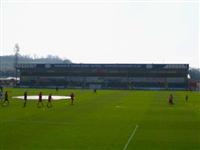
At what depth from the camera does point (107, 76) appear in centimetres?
17712

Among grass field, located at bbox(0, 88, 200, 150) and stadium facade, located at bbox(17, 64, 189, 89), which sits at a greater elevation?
stadium facade, located at bbox(17, 64, 189, 89)

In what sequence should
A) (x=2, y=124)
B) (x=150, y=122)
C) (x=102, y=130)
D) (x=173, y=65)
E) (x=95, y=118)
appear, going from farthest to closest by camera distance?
(x=173, y=65) < (x=95, y=118) < (x=150, y=122) < (x=2, y=124) < (x=102, y=130)

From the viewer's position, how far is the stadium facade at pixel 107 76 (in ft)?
565

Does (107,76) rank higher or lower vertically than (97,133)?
higher

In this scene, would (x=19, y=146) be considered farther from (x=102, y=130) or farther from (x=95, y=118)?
(x=95, y=118)

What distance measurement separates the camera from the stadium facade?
172 m

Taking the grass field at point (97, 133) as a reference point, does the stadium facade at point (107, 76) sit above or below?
above

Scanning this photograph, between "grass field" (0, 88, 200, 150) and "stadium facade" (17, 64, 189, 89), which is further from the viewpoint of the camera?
"stadium facade" (17, 64, 189, 89)

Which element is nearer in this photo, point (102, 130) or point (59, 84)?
point (102, 130)

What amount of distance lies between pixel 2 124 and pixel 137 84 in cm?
14306

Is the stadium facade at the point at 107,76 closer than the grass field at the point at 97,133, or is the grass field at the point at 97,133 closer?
the grass field at the point at 97,133

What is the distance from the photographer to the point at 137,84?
173250 millimetres

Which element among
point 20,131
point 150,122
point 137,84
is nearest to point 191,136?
point 150,122

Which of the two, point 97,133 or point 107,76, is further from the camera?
point 107,76
